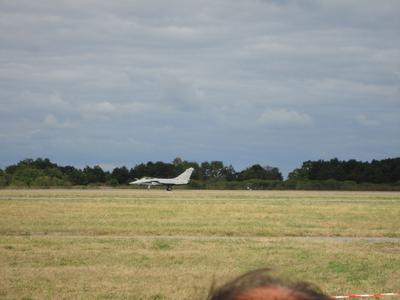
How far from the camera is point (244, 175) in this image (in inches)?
5576

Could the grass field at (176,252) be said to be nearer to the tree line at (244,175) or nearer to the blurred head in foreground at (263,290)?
the blurred head in foreground at (263,290)

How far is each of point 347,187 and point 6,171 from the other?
64.3 m

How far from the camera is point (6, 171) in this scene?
12756 cm

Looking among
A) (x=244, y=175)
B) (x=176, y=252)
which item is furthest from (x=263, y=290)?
(x=244, y=175)

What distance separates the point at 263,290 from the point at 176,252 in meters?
18.1

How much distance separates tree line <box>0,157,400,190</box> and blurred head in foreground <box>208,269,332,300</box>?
3687 inches

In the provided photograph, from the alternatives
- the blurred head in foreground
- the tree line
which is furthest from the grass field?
the tree line

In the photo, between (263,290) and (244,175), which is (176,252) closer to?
(263,290)

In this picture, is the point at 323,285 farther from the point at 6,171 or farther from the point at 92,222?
the point at 6,171

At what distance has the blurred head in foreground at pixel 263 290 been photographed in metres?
1.35

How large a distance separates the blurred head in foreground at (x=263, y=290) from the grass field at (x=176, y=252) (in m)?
0.31

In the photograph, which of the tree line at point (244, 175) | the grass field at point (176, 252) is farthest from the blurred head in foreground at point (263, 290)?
the tree line at point (244, 175)

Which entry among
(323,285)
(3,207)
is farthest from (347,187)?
(323,285)

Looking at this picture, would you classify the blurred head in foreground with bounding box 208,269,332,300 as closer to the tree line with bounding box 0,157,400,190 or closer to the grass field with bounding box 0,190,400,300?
the grass field with bounding box 0,190,400,300
